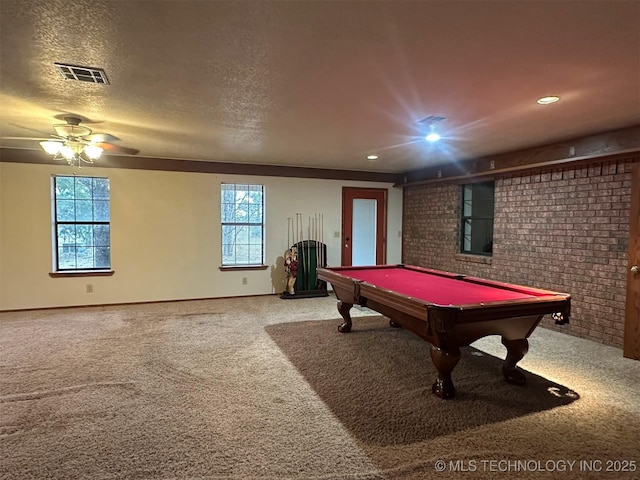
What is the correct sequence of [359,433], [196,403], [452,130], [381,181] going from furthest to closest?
[381,181] < [452,130] < [196,403] < [359,433]

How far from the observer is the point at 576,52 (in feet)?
6.76

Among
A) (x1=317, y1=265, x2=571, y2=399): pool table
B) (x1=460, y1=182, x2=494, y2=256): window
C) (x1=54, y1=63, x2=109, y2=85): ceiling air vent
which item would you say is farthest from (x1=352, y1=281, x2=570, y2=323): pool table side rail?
(x1=460, y1=182, x2=494, y2=256): window

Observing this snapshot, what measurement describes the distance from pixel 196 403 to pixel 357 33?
8.29 feet

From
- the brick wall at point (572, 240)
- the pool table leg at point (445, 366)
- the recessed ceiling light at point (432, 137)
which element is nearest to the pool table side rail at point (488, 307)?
the pool table leg at point (445, 366)

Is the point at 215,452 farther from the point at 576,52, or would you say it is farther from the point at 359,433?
the point at 576,52

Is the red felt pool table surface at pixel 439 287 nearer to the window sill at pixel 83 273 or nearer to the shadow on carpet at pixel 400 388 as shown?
the shadow on carpet at pixel 400 388

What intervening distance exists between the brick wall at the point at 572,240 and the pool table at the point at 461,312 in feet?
5.00

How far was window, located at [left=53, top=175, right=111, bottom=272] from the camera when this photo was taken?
5.34m

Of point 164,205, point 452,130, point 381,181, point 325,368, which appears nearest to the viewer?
point 325,368

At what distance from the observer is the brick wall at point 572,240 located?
3809 millimetres

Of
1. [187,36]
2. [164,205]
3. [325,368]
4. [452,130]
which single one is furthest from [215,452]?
[164,205]

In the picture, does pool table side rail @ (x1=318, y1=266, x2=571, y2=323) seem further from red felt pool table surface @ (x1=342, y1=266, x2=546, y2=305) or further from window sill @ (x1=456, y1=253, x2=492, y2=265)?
window sill @ (x1=456, y1=253, x2=492, y2=265)

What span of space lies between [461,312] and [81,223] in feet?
17.6

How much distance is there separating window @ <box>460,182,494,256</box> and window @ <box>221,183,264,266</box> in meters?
3.32
